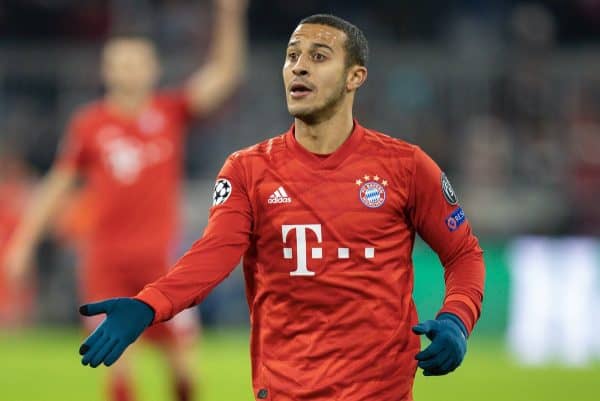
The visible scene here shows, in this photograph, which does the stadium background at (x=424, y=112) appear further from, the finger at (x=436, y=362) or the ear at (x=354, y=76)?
the finger at (x=436, y=362)

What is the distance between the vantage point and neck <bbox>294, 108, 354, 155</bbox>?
4.81m

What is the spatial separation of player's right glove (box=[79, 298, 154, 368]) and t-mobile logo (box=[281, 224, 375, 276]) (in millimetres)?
656

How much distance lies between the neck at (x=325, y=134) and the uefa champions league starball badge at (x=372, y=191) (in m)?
0.21

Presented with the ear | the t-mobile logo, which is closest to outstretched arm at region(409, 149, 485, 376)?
the t-mobile logo

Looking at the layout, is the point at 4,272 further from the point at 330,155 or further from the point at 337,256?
the point at 337,256

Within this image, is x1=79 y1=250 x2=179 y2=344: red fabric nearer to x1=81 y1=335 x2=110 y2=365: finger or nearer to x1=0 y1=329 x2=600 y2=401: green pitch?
x1=0 y1=329 x2=600 y2=401: green pitch

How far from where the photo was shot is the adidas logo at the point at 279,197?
4711 millimetres

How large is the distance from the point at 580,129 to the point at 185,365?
360 inches

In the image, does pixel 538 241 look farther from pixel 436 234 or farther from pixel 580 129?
pixel 436 234

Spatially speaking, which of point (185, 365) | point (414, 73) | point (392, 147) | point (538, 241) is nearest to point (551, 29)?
point (414, 73)

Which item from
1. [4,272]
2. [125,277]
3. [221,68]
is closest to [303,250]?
[125,277]

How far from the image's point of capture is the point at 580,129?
1595 cm

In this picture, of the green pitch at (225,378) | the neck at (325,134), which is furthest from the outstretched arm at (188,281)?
the green pitch at (225,378)

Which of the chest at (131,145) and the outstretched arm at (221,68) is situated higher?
the outstretched arm at (221,68)
